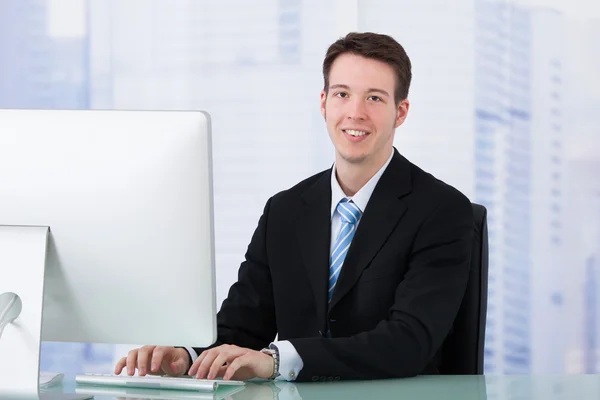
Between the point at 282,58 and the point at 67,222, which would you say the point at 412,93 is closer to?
the point at 282,58

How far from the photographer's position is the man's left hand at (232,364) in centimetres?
174

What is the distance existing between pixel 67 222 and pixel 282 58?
8.99 ft

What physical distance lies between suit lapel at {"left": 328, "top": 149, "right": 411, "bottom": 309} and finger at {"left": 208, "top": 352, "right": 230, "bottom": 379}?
1.42 ft

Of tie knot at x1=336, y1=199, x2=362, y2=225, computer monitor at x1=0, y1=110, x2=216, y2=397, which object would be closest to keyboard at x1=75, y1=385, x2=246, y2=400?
computer monitor at x1=0, y1=110, x2=216, y2=397

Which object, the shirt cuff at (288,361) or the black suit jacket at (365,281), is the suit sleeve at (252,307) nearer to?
the black suit jacket at (365,281)

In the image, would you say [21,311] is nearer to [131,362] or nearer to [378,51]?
[131,362]

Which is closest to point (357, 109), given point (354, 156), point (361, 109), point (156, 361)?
point (361, 109)

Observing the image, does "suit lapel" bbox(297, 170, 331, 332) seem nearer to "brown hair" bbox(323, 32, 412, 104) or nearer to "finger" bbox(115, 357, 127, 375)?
"brown hair" bbox(323, 32, 412, 104)

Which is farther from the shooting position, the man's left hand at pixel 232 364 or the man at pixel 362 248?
the man at pixel 362 248

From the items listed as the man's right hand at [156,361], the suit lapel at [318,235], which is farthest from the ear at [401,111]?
the man's right hand at [156,361]

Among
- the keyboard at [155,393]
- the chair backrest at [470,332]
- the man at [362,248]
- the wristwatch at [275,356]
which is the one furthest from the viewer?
the chair backrest at [470,332]

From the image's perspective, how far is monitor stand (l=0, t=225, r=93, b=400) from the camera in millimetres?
1514

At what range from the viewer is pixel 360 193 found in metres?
2.22

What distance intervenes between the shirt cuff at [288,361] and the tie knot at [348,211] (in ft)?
1.58
